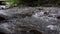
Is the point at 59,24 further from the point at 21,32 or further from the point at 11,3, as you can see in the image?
the point at 11,3

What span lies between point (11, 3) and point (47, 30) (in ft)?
16.9

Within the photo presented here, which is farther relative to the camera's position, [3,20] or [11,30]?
[3,20]

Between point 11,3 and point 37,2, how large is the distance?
4.55 ft


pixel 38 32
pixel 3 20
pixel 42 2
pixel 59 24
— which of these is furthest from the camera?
pixel 42 2

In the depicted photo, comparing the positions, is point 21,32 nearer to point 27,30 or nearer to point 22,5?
point 27,30

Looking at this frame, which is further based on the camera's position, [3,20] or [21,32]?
[3,20]

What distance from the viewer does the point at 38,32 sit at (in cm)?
254

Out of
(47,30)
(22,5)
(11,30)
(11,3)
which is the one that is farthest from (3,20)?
(11,3)

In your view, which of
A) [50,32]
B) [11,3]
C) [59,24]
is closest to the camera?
[50,32]

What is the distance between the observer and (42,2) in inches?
278

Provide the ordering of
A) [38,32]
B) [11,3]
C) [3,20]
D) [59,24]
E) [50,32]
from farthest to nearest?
[11,3]
[3,20]
[59,24]
[50,32]
[38,32]

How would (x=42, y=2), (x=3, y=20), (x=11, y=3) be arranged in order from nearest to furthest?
(x=3, y=20), (x=42, y=2), (x=11, y=3)

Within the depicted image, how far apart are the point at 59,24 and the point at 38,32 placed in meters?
0.85

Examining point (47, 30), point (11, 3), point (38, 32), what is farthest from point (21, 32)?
point (11, 3)
